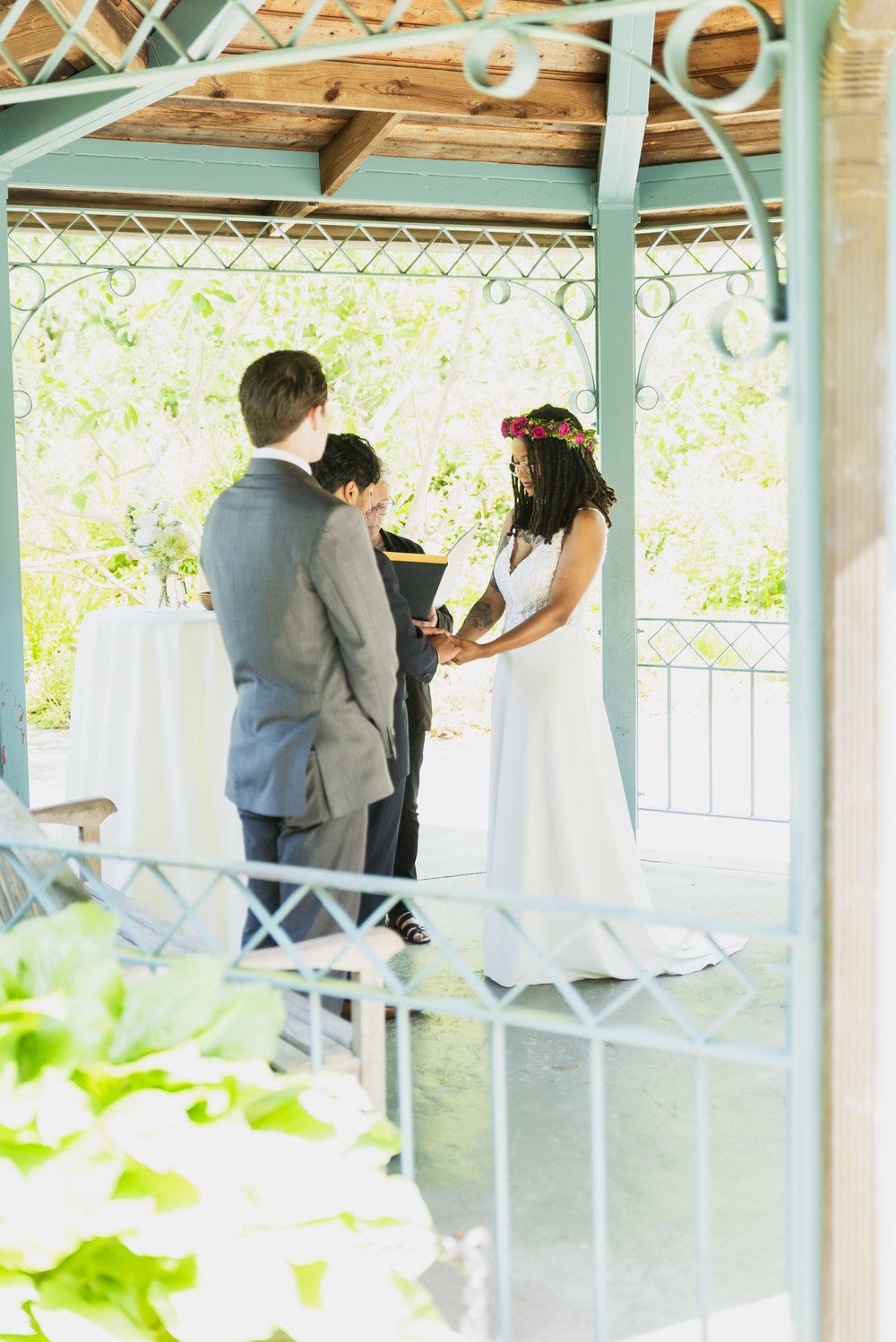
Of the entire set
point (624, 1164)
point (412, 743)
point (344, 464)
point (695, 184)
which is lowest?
point (624, 1164)

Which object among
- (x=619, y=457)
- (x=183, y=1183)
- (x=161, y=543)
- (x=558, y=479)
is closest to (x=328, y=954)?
(x=183, y=1183)

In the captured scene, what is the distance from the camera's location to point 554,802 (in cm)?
418

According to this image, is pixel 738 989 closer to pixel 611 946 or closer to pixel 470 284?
pixel 611 946

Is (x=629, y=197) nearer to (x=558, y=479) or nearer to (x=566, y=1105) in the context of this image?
(x=558, y=479)

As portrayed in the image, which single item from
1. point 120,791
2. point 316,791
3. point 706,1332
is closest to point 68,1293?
point 706,1332

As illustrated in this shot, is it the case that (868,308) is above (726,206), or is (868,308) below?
below

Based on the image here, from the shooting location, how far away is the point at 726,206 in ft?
17.6

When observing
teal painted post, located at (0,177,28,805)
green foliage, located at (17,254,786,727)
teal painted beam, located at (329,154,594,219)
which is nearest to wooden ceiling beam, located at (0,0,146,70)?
teal painted post, located at (0,177,28,805)

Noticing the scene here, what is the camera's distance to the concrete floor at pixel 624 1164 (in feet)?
7.87

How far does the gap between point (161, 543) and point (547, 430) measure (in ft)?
4.58

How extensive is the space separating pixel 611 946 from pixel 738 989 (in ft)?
1.36

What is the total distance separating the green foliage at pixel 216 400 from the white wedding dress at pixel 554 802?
7127 mm

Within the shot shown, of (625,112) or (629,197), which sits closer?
(625,112)

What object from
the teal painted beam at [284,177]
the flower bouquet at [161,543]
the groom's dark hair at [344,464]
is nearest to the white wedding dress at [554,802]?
the groom's dark hair at [344,464]
